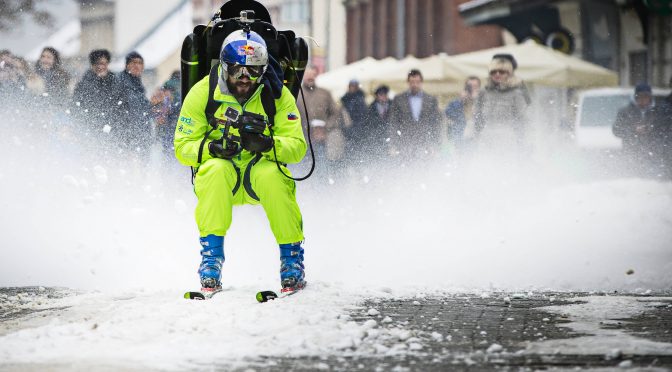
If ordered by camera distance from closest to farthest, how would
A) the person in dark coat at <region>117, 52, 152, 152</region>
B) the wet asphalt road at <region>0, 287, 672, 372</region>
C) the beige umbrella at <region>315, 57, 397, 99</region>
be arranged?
the wet asphalt road at <region>0, 287, 672, 372</region>, the person in dark coat at <region>117, 52, 152, 152</region>, the beige umbrella at <region>315, 57, 397, 99</region>

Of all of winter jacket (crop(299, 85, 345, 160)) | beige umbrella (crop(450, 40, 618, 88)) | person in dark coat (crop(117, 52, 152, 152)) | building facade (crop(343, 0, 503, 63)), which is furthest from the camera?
building facade (crop(343, 0, 503, 63))

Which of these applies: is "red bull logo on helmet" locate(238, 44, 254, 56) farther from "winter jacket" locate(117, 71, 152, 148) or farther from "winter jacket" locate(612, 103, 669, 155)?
"winter jacket" locate(612, 103, 669, 155)

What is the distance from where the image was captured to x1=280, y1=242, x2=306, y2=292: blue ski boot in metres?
6.69

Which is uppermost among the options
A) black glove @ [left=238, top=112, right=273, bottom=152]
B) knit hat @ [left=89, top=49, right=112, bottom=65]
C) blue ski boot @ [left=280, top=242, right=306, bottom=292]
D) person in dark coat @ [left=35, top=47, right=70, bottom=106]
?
knit hat @ [left=89, top=49, right=112, bottom=65]

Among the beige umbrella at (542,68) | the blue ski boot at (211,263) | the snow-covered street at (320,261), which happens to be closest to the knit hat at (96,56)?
the snow-covered street at (320,261)

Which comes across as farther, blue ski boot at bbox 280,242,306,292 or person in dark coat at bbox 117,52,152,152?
→ person in dark coat at bbox 117,52,152,152

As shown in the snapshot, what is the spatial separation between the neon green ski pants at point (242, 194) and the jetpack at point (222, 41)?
662 millimetres

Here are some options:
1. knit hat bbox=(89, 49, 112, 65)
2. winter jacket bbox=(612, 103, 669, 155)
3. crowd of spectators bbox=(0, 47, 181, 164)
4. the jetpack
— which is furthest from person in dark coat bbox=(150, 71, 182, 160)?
winter jacket bbox=(612, 103, 669, 155)

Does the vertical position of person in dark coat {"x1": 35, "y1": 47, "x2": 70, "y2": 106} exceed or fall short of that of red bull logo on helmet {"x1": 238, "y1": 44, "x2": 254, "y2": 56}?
it exceeds it

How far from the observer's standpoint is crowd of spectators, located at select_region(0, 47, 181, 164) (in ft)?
34.8

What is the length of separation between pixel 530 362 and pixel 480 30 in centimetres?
2650

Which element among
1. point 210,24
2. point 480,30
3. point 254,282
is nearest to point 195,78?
point 210,24

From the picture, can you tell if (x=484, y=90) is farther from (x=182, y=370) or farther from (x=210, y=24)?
(x=182, y=370)

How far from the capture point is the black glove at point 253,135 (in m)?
6.54
